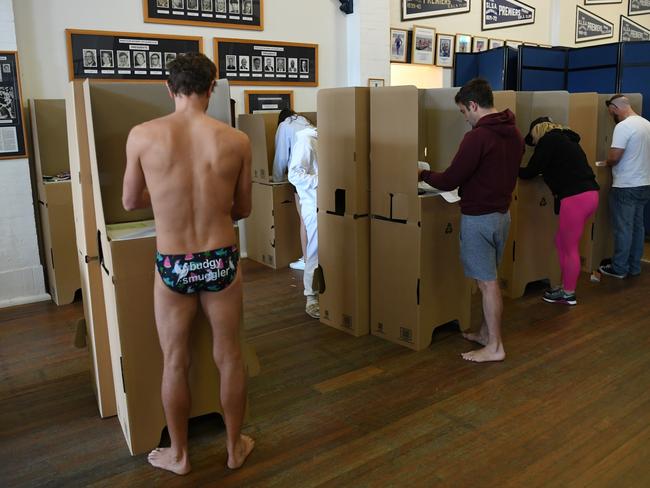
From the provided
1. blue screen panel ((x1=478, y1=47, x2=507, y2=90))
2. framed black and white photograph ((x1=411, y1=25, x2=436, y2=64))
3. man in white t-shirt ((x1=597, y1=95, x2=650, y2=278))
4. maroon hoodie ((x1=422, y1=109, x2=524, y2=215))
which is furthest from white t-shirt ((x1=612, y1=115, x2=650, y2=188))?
framed black and white photograph ((x1=411, y1=25, x2=436, y2=64))

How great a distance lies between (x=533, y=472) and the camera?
7.82ft

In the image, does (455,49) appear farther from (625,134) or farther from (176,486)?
(176,486)

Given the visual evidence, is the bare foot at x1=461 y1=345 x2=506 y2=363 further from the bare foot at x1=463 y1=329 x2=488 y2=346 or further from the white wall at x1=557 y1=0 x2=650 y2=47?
the white wall at x1=557 y1=0 x2=650 y2=47

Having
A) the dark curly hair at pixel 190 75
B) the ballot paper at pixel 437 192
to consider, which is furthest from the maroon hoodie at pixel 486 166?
the dark curly hair at pixel 190 75

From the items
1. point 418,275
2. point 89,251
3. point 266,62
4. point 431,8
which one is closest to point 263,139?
point 266,62

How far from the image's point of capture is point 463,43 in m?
8.30

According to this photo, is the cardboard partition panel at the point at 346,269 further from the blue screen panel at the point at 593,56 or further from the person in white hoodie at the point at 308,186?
the blue screen panel at the point at 593,56

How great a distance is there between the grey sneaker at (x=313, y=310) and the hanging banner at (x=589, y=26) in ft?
27.9

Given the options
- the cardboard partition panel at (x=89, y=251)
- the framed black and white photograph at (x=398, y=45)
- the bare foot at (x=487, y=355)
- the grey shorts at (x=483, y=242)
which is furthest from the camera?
the framed black and white photograph at (x=398, y=45)

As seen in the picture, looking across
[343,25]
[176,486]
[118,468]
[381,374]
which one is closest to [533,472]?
[381,374]

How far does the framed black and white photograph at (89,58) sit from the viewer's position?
4.84m

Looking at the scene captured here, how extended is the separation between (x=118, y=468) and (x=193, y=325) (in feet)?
2.18

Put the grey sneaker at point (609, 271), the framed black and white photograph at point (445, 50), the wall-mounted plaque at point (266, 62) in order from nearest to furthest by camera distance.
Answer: the grey sneaker at point (609, 271) < the wall-mounted plaque at point (266, 62) < the framed black and white photograph at point (445, 50)

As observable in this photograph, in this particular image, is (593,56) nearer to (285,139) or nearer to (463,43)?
(463,43)
